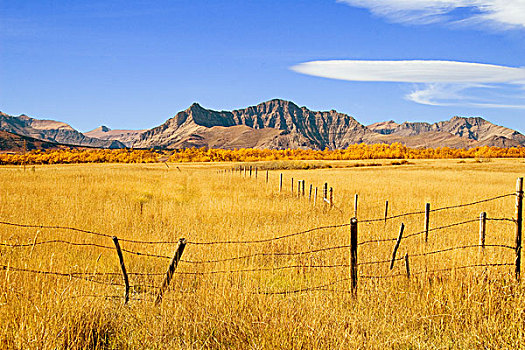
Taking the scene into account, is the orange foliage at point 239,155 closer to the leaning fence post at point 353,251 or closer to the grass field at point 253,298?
the grass field at point 253,298

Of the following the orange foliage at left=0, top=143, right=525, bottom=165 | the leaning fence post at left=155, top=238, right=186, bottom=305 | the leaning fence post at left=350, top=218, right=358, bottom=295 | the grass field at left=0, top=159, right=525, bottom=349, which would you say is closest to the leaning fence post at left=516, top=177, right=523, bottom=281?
the grass field at left=0, top=159, right=525, bottom=349

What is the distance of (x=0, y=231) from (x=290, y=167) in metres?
69.6

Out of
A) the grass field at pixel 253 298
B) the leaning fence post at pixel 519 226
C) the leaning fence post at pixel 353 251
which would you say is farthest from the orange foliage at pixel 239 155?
the leaning fence post at pixel 519 226

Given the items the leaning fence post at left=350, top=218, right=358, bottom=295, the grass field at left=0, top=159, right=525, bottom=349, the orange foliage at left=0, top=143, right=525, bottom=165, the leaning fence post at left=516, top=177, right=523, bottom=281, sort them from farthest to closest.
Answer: the orange foliage at left=0, top=143, right=525, bottom=165 → the leaning fence post at left=516, top=177, right=523, bottom=281 → the leaning fence post at left=350, top=218, right=358, bottom=295 → the grass field at left=0, top=159, right=525, bottom=349

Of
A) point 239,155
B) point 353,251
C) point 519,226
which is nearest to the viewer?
point 353,251

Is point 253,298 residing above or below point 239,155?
below

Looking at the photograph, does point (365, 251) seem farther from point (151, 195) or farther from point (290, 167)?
point (290, 167)

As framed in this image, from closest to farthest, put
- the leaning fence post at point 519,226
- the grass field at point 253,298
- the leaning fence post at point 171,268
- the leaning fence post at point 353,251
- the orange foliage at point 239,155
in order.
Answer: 1. the grass field at point 253,298
2. the leaning fence post at point 171,268
3. the leaning fence post at point 353,251
4. the leaning fence post at point 519,226
5. the orange foliage at point 239,155

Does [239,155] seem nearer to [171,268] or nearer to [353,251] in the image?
[353,251]

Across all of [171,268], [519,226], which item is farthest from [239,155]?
[171,268]

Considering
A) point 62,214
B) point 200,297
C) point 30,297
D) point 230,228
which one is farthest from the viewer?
point 62,214

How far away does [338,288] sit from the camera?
6.59m

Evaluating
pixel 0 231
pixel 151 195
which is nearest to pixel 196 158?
pixel 151 195

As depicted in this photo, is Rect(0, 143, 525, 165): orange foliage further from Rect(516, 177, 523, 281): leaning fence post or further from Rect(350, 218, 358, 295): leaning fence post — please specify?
Rect(516, 177, 523, 281): leaning fence post
